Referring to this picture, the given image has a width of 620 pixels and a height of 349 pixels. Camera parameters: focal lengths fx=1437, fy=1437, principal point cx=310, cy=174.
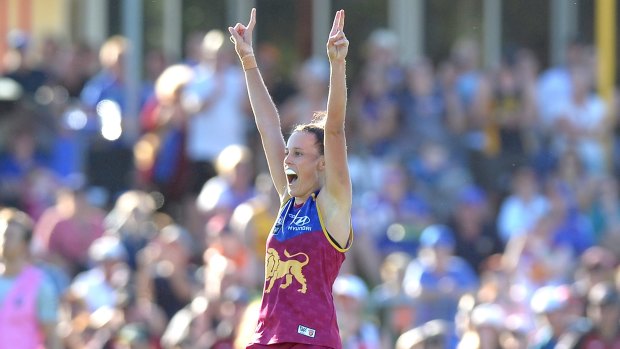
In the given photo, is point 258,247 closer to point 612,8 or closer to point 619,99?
point 619,99

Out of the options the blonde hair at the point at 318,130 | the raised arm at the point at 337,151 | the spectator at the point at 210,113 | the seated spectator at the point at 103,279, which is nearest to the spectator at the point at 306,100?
the spectator at the point at 210,113

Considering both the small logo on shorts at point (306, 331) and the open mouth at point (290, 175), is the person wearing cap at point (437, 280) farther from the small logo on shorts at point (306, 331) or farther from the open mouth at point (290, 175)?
the small logo on shorts at point (306, 331)

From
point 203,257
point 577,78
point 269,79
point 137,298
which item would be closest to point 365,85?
point 269,79

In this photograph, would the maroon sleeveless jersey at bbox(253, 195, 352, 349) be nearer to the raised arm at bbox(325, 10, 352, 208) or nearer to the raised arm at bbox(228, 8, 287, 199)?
the raised arm at bbox(325, 10, 352, 208)

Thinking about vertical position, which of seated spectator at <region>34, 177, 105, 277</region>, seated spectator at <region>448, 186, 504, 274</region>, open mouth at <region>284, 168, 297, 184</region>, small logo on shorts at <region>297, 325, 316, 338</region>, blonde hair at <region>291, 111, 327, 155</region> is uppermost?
seated spectator at <region>448, 186, 504, 274</region>

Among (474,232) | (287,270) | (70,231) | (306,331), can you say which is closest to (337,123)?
(287,270)

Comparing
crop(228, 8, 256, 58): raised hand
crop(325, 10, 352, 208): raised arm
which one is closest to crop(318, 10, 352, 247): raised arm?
crop(325, 10, 352, 208): raised arm

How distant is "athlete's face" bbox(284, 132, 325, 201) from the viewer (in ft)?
20.9

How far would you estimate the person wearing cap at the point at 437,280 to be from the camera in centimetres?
1177

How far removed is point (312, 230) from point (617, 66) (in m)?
11.5

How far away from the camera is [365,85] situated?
15.1 meters

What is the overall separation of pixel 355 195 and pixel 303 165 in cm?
763

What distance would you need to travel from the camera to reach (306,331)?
615 cm

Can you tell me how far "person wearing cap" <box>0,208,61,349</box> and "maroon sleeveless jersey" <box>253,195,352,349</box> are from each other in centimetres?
341
